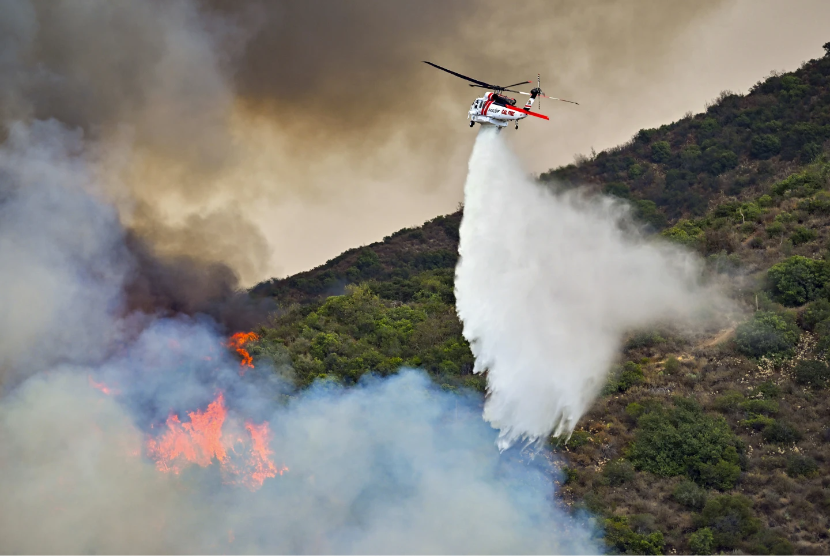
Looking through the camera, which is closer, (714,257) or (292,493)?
(292,493)

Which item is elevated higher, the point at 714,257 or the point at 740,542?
the point at 714,257

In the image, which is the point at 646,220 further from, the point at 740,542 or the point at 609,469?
the point at 740,542

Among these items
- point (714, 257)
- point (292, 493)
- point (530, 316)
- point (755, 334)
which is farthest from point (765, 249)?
point (292, 493)

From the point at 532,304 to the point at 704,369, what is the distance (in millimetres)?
12438

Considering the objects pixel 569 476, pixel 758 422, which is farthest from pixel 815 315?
pixel 569 476

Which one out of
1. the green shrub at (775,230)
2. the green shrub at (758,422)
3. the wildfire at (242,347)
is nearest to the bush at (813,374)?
the green shrub at (758,422)

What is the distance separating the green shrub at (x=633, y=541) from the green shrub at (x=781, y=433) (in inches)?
441

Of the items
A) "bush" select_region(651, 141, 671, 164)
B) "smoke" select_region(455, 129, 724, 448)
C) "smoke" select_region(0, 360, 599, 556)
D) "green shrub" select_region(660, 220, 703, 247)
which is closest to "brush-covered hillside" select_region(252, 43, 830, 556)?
"green shrub" select_region(660, 220, 703, 247)

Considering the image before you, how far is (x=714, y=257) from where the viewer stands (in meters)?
79.6

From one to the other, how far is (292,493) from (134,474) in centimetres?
1002

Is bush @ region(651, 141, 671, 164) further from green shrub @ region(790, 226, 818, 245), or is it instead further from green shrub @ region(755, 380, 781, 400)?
green shrub @ region(755, 380, 781, 400)

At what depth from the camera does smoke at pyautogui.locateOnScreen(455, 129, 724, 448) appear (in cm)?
6328

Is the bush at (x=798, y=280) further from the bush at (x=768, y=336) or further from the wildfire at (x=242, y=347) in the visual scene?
the wildfire at (x=242, y=347)

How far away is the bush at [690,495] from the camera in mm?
54625
